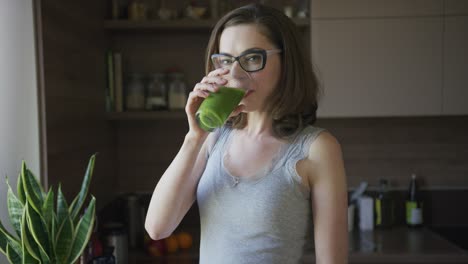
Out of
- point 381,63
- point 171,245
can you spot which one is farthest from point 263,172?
point 381,63

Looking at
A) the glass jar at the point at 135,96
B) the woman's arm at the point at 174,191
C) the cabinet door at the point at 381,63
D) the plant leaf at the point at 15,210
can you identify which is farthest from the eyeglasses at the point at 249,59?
the glass jar at the point at 135,96

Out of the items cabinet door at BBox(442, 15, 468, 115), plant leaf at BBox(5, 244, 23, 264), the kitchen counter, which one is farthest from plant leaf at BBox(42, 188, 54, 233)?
cabinet door at BBox(442, 15, 468, 115)

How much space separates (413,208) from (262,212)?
1.68 m

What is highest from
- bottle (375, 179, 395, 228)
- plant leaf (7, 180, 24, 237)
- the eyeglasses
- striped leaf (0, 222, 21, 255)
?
the eyeglasses

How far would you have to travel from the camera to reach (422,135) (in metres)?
2.39

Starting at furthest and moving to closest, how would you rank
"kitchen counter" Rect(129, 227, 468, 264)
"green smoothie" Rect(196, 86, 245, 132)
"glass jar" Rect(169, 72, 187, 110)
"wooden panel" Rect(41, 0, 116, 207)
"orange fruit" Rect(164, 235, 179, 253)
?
"glass jar" Rect(169, 72, 187, 110) < "orange fruit" Rect(164, 235, 179, 253) < "kitchen counter" Rect(129, 227, 468, 264) < "wooden panel" Rect(41, 0, 116, 207) < "green smoothie" Rect(196, 86, 245, 132)

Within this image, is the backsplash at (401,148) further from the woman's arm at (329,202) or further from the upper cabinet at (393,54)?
the woman's arm at (329,202)

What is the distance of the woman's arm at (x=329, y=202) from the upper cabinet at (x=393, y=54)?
4.07 feet

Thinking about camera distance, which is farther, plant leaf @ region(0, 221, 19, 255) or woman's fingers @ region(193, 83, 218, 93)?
plant leaf @ region(0, 221, 19, 255)

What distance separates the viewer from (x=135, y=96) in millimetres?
2232

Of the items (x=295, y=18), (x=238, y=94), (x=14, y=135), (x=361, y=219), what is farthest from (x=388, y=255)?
(x=14, y=135)

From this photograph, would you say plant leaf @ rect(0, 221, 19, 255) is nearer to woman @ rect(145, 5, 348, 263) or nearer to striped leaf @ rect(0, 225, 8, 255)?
striped leaf @ rect(0, 225, 8, 255)

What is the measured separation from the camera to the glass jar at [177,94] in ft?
7.30

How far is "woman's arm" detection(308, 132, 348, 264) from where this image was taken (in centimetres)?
83
